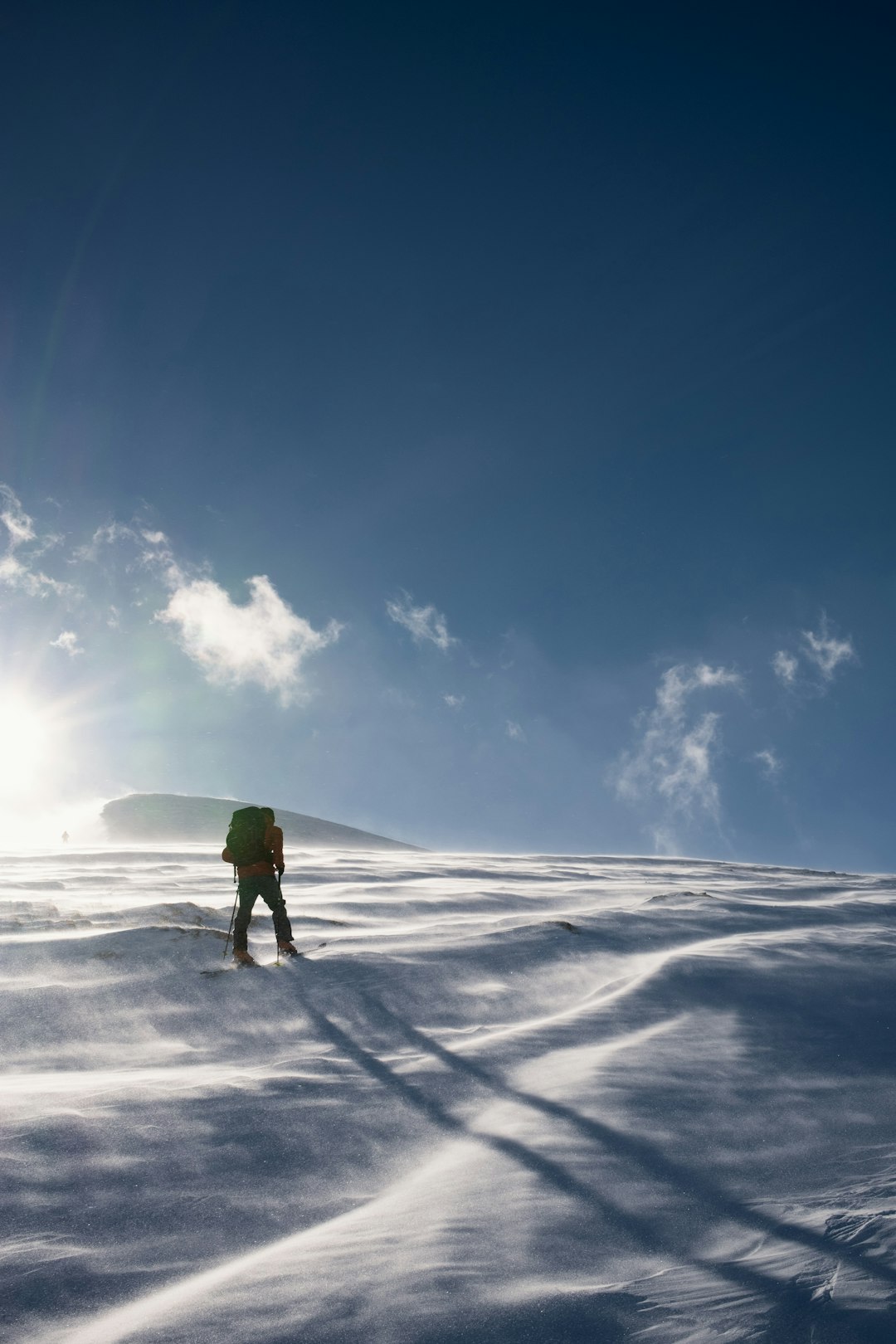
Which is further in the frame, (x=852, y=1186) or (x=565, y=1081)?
(x=565, y=1081)

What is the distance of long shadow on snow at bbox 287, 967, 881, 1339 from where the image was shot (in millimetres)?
2398

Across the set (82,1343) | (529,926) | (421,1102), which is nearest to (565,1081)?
(421,1102)

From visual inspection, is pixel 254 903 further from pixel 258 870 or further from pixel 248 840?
pixel 248 840

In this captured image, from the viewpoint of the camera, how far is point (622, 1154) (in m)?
3.11

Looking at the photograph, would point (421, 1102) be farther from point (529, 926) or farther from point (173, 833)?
point (173, 833)

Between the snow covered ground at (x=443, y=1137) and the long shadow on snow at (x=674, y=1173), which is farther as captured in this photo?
the long shadow on snow at (x=674, y=1173)

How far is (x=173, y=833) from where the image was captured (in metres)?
31.4

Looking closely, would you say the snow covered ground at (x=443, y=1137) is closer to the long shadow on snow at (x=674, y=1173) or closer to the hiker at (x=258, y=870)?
the long shadow on snow at (x=674, y=1173)

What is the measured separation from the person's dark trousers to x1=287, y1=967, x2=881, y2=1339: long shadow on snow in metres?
1.83

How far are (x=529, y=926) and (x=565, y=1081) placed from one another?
311cm

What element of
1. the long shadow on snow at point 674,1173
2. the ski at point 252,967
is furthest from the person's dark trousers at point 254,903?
the long shadow on snow at point 674,1173

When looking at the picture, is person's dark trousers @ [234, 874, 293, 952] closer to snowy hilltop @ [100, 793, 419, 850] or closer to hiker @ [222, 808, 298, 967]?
hiker @ [222, 808, 298, 967]


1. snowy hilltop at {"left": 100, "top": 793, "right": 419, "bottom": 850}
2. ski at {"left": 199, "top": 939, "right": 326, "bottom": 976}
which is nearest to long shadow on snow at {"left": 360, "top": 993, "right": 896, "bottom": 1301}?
ski at {"left": 199, "top": 939, "right": 326, "bottom": 976}

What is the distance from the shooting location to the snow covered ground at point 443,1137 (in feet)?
7.19
